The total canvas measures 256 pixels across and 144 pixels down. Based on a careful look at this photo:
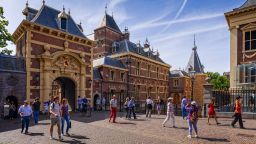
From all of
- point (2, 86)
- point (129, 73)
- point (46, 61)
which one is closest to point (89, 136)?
point (2, 86)

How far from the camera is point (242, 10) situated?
21.5 metres

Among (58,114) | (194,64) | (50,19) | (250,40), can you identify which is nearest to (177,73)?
(194,64)

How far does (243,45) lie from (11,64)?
68.6 ft

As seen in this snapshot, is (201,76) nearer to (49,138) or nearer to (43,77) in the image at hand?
(43,77)

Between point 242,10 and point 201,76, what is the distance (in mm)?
35014

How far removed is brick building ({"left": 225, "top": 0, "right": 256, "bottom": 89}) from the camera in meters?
20.7

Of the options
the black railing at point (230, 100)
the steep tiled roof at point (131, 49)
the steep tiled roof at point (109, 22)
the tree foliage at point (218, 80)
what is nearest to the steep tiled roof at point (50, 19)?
the steep tiled roof at point (131, 49)

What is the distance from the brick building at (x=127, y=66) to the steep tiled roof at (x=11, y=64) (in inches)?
Result: 438

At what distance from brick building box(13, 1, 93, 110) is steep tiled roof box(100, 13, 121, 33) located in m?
16.7

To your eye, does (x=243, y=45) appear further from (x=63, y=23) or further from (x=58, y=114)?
(x=58, y=114)

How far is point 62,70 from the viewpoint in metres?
21.9

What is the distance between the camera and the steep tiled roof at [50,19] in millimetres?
21117

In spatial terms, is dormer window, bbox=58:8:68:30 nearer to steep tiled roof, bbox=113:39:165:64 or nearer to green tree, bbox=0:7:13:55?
green tree, bbox=0:7:13:55

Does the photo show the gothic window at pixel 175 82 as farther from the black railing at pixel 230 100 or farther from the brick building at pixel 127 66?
the black railing at pixel 230 100
